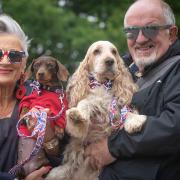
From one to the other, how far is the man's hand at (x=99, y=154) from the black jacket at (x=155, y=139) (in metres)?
0.06

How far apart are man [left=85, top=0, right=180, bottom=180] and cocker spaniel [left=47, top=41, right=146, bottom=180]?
120mm

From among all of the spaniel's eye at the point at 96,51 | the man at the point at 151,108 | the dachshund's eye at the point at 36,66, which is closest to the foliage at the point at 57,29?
the dachshund's eye at the point at 36,66

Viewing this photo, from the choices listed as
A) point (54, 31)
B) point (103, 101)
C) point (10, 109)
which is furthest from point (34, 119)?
point (54, 31)

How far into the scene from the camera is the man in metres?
5.07

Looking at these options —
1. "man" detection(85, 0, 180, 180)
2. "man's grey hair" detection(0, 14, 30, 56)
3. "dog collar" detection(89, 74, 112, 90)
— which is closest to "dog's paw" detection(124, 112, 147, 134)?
"man" detection(85, 0, 180, 180)

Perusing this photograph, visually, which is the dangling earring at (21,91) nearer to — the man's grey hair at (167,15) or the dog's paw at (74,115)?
the dog's paw at (74,115)

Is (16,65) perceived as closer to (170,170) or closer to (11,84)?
(11,84)

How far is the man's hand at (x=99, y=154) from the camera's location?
532 cm

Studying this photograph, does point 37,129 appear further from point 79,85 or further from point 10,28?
point 10,28

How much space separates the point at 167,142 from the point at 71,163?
112 cm

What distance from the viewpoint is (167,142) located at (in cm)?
505

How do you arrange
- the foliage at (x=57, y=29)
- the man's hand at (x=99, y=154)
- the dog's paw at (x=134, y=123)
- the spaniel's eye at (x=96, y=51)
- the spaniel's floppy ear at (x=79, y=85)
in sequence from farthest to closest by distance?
the foliage at (x=57, y=29) → the spaniel's eye at (x=96, y=51) → the spaniel's floppy ear at (x=79, y=85) → the man's hand at (x=99, y=154) → the dog's paw at (x=134, y=123)

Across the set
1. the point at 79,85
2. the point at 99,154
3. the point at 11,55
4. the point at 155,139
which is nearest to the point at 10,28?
the point at 11,55

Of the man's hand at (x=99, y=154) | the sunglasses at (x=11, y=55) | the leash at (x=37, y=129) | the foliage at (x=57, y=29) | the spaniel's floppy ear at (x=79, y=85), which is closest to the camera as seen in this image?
the man's hand at (x=99, y=154)
